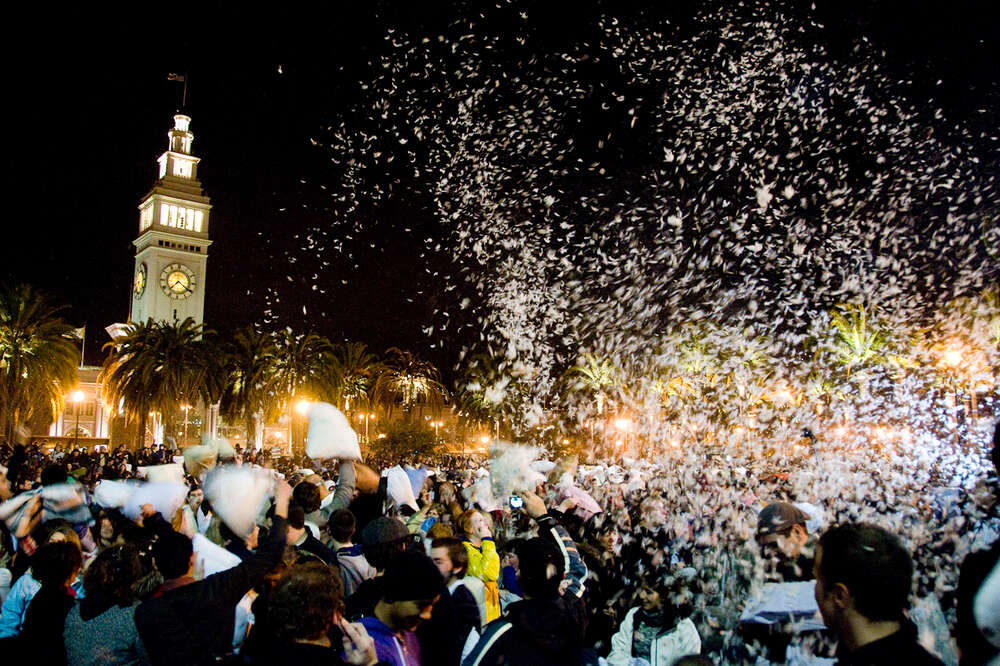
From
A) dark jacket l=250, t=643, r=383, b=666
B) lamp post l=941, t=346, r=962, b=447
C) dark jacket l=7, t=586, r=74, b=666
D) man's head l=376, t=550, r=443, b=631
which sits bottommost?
dark jacket l=7, t=586, r=74, b=666

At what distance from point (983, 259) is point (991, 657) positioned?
90.0 feet

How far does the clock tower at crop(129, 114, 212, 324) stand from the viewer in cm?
9681

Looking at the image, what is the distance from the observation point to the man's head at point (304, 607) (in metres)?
3.18

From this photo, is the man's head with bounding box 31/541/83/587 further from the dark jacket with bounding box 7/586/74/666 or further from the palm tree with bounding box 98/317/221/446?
the palm tree with bounding box 98/317/221/446

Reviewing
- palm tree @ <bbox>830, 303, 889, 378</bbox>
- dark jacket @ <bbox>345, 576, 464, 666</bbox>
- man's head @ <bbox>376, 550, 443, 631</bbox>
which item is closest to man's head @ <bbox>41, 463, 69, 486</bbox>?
Answer: dark jacket @ <bbox>345, 576, 464, 666</bbox>

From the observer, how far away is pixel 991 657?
2.51 m

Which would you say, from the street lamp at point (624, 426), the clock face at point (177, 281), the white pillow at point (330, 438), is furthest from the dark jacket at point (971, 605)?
the clock face at point (177, 281)


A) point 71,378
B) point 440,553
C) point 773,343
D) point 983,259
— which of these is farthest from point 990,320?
point 71,378

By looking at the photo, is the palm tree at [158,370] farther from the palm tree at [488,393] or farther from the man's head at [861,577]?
the man's head at [861,577]

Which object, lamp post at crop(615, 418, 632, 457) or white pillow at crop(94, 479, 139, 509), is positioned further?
lamp post at crop(615, 418, 632, 457)

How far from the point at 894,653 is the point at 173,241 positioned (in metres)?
108

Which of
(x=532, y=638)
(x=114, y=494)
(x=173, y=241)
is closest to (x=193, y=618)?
(x=532, y=638)

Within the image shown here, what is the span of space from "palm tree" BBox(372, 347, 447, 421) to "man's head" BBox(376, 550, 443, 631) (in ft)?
174

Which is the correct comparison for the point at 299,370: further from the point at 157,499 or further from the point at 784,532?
the point at 784,532
